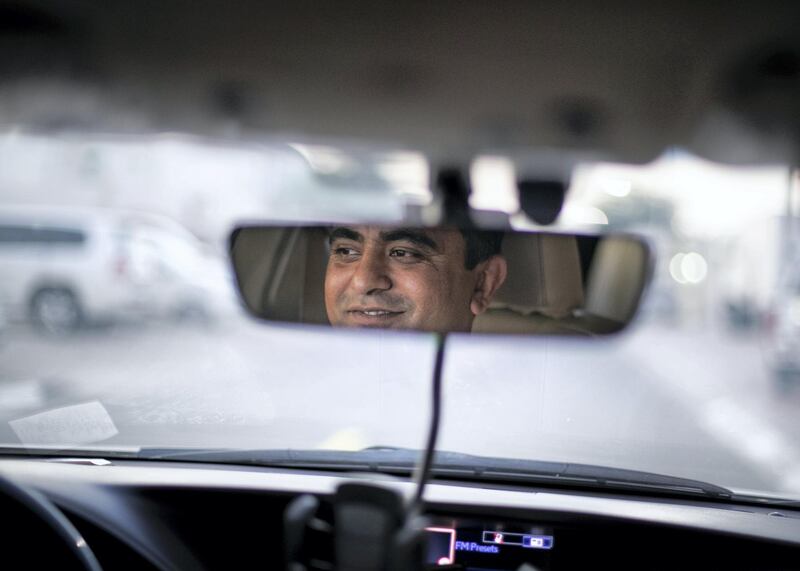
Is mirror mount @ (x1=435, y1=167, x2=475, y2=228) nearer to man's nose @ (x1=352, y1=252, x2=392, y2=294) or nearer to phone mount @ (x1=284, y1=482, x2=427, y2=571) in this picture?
man's nose @ (x1=352, y1=252, x2=392, y2=294)

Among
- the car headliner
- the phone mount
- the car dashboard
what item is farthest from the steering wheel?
the car headliner

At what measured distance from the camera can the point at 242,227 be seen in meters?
2.88

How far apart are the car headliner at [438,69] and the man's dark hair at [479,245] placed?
1.52 m

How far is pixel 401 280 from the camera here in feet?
8.73

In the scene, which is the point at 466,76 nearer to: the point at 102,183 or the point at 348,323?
the point at 348,323

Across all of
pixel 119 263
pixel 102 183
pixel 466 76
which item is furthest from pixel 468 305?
pixel 119 263

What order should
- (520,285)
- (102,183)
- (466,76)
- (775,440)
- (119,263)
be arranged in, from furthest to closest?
(119,263), (102,183), (775,440), (466,76), (520,285)

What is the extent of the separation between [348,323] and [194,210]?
5.06 metres

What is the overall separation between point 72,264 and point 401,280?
43.1ft

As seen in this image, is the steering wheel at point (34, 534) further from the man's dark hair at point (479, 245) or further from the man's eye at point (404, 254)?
the man's dark hair at point (479, 245)

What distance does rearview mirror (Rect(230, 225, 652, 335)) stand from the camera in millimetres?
2588

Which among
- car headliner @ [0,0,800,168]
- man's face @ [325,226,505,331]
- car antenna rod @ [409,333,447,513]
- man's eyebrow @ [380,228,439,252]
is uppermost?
car headliner @ [0,0,800,168]

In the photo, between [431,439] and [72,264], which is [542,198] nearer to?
[431,439]

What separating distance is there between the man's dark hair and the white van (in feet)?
35.3
